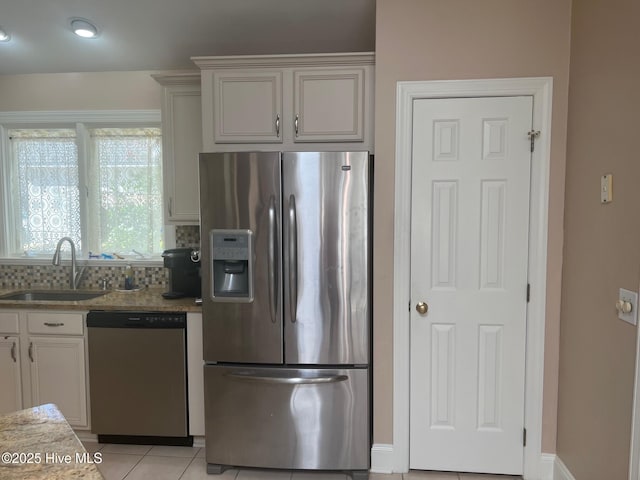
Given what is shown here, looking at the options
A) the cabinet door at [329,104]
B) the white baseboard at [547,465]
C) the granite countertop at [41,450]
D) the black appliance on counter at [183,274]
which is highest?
the cabinet door at [329,104]

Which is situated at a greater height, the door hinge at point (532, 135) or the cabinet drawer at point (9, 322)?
the door hinge at point (532, 135)

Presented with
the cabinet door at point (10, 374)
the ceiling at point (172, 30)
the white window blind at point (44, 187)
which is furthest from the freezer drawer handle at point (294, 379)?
the ceiling at point (172, 30)

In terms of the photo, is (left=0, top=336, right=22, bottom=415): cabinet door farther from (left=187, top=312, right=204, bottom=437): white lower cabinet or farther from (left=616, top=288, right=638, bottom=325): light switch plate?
(left=616, top=288, right=638, bottom=325): light switch plate

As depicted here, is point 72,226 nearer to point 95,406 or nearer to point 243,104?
point 95,406

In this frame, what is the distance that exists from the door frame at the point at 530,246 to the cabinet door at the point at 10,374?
235 centimetres

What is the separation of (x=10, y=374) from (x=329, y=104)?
2.62 metres

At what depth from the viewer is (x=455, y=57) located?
215 cm

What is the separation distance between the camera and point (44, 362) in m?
2.60

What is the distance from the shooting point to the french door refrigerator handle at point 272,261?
2.14 metres

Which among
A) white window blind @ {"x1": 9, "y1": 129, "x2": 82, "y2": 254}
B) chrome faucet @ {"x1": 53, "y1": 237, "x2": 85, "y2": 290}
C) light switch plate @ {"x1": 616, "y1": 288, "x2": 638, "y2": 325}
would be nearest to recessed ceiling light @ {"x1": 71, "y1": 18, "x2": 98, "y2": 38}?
white window blind @ {"x1": 9, "y1": 129, "x2": 82, "y2": 254}

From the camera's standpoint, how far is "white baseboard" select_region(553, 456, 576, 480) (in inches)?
81.5

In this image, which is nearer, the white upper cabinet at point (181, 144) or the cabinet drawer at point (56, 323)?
the cabinet drawer at point (56, 323)

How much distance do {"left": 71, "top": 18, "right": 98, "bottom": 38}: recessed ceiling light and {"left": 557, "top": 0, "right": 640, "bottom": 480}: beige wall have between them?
9.15ft

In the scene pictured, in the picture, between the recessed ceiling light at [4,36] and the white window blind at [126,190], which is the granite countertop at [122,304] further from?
the recessed ceiling light at [4,36]
